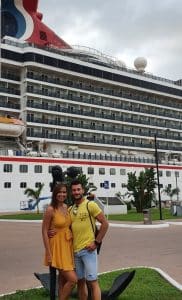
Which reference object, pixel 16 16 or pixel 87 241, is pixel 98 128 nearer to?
pixel 16 16

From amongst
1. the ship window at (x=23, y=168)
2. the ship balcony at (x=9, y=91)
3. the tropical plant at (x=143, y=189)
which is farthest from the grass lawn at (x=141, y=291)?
the ship balcony at (x=9, y=91)

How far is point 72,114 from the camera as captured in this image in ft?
161

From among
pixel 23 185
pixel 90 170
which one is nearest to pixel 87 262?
pixel 23 185

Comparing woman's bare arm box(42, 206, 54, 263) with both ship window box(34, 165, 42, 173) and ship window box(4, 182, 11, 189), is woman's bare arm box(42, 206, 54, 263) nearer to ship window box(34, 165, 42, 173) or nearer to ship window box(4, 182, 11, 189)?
ship window box(4, 182, 11, 189)

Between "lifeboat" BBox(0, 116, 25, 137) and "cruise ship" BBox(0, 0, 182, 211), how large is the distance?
94mm

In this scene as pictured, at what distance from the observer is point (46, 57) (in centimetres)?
4906

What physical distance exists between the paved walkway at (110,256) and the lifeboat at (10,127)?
2433 cm

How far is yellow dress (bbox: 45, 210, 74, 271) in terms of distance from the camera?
5.50 metres

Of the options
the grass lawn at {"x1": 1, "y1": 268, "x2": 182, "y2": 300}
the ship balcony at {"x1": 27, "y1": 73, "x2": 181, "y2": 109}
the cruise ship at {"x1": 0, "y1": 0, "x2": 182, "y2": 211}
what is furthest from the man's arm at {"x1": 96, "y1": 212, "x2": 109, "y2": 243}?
the ship balcony at {"x1": 27, "y1": 73, "x2": 181, "y2": 109}

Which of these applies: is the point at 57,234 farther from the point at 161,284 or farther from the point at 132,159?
the point at 132,159

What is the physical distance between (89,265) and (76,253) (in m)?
0.21

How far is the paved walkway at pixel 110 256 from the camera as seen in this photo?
29.9ft

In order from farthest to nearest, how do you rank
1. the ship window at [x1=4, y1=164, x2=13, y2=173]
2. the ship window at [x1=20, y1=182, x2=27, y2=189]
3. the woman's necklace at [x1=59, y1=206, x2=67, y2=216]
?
the ship window at [x1=20, y1=182, x2=27, y2=189], the ship window at [x1=4, y1=164, x2=13, y2=173], the woman's necklace at [x1=59, y1=206, x2=67, y2=216]

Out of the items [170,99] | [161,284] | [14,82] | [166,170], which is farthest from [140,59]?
[161,284]
